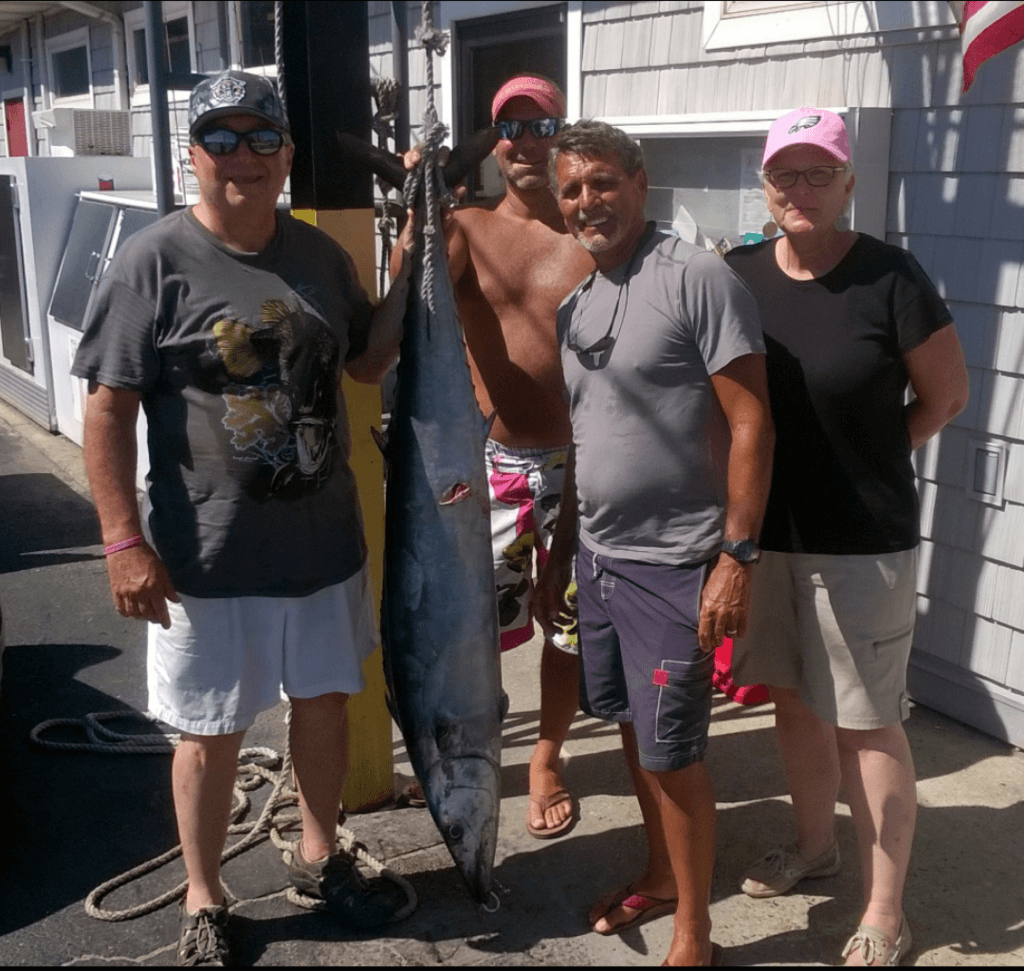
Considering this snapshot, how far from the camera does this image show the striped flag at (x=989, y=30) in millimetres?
3229

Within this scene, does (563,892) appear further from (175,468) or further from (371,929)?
(175,468)

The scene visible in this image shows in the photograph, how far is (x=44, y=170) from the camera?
7.66 meters

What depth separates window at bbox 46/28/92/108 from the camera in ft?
Answer: 39.1

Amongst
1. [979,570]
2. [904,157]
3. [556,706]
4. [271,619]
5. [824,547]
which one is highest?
[904,157]

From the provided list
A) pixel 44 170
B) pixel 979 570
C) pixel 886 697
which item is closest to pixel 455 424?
pixel 886 697

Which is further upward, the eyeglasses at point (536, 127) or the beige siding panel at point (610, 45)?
the beige siding panel at point (610, 45)

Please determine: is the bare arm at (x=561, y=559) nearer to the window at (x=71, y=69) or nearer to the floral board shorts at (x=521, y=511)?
the floral board shorts at (x=521, y=511)

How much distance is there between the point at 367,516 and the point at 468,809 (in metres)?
0.99

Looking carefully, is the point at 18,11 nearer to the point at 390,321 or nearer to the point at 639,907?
the point at 390,321

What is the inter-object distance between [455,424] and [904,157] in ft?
7.27

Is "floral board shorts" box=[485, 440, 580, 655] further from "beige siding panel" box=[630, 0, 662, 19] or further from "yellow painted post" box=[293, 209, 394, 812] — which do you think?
"beige siding panel" box=[630, 0, 662, 19]

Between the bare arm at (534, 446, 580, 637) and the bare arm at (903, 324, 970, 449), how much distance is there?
81cm

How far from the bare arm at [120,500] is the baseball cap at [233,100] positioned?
62 centimetres

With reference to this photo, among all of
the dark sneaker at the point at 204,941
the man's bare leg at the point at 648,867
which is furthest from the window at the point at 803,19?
the dark sneaker at the point at 204,941
